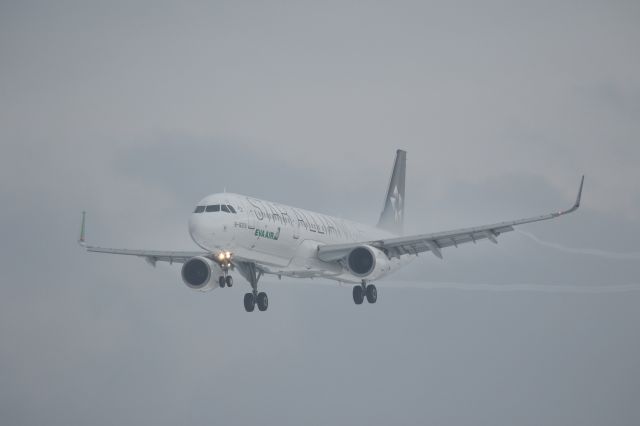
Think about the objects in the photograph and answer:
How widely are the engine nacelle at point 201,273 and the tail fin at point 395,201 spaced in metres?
20.3

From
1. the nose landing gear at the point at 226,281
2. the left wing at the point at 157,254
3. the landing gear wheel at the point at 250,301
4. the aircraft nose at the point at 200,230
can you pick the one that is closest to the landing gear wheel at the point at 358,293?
the landing gear wheel at the point at 250,301

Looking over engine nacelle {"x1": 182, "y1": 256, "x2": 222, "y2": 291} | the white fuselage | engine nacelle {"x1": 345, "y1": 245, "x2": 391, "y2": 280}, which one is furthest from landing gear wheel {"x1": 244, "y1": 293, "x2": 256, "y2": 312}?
engine nacelle {"x1": 345, "y1": 245, "x2": 391, "y2": 280}

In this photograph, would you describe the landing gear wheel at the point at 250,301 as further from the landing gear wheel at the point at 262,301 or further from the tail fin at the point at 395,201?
the tail fin at the point at 395,201

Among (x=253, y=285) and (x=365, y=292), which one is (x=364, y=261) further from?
(x=253, y=285)

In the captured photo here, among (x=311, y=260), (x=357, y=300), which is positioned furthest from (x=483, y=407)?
(x=311, y=260)

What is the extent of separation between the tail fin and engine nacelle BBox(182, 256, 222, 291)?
20251 mm

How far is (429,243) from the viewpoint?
6844cm

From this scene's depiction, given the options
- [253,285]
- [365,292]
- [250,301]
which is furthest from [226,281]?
[365,292]

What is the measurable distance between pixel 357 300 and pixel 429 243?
6.34m

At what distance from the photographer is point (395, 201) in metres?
85.1

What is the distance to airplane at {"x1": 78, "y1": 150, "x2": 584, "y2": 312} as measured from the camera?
60562 millimetres

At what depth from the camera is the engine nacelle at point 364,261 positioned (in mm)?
67375

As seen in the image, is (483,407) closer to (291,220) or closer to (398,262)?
(398,262)

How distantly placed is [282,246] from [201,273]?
14.1 ft
